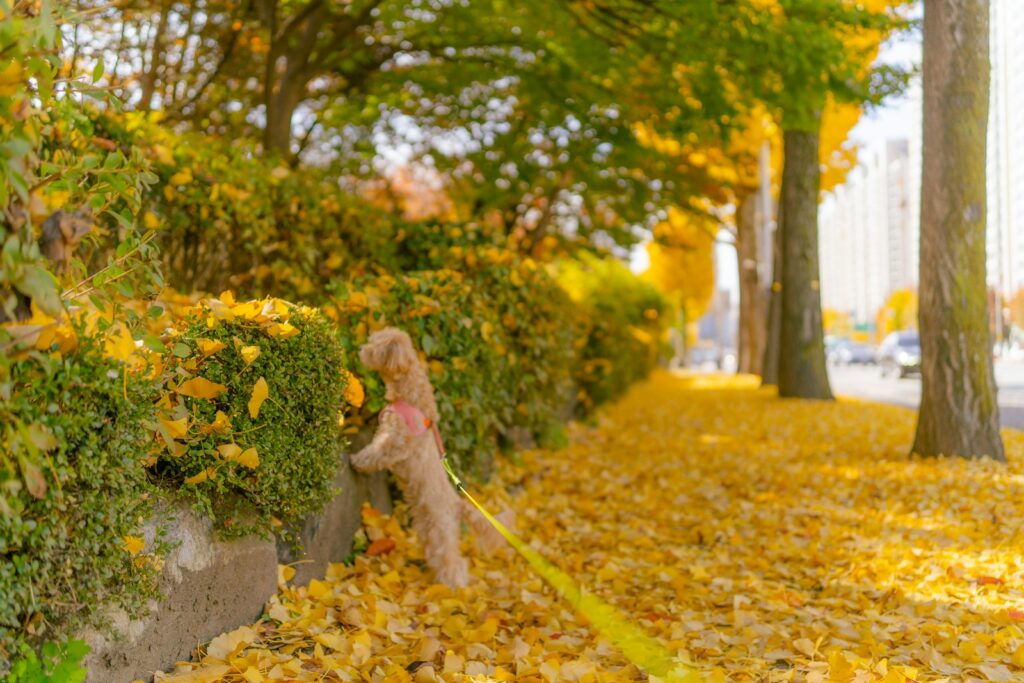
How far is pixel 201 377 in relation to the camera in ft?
10.2

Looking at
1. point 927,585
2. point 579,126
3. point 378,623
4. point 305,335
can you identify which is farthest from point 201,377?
point 579,126

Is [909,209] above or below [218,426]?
above

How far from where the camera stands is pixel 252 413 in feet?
10.6

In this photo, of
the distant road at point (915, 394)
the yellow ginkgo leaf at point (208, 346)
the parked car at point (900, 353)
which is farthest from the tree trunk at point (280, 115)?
the parked car at point (900, 353)

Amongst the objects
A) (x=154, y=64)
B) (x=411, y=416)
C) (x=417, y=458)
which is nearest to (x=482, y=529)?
(x=417, y=458)

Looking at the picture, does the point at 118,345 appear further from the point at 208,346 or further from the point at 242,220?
the point at 242,220

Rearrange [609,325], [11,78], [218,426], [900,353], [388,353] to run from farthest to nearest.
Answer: [900,353]
[609,325]
[388,353]
[218,426]
[11,78]

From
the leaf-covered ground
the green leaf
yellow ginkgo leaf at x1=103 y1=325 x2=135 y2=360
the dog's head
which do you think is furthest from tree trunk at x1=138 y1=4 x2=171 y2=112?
the green leaf

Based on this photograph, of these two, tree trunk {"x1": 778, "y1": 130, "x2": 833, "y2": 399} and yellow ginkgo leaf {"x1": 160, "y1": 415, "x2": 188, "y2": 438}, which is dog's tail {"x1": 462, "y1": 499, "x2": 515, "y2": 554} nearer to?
yellow ginkgo leaf {"x1": 160, "y1": 415, "x2": 188, "y2": 438}

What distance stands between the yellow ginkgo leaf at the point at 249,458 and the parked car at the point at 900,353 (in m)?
24.8

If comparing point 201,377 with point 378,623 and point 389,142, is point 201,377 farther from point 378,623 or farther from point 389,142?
point 389,142

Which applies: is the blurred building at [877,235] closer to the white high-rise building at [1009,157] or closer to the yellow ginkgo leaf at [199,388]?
the white high-rise building at [1009,157]

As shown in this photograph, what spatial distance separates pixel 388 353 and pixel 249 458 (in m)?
1.06

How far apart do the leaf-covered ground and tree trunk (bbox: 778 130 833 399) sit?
20.5 feet
